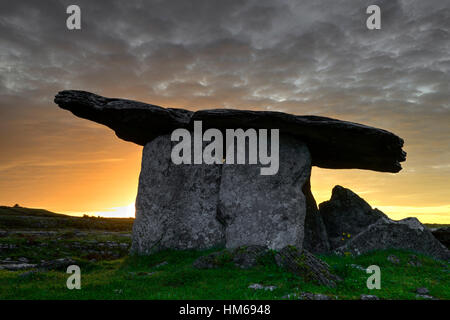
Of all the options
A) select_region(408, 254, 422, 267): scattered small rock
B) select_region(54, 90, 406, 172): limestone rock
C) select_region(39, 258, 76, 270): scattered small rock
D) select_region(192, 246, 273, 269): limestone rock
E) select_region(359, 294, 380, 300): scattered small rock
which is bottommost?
select_region(39, 258, 76, 270): scattered small rock

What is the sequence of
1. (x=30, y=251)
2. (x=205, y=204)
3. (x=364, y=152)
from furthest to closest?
(x=30, y=251) → (x=364, y=152) → (x=205, y=204)

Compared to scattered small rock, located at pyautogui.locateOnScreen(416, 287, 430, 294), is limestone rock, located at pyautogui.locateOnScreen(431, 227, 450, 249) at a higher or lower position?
higher

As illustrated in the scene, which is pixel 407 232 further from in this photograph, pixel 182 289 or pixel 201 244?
pixel 182 289

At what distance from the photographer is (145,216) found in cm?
2081

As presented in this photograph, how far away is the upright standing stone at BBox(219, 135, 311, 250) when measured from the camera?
1861cm

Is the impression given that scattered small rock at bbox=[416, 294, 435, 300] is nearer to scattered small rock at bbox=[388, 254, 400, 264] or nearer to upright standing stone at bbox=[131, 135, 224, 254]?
scattered small rock at bbox=[388, 254, 400, 264]

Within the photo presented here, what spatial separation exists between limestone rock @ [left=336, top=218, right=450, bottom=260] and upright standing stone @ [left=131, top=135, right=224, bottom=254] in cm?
738

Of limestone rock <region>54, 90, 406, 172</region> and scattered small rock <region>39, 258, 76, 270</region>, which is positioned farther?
limestone rock <region>54, 90, 406, 172</region>

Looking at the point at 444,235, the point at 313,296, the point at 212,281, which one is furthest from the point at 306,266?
the point at 444,235

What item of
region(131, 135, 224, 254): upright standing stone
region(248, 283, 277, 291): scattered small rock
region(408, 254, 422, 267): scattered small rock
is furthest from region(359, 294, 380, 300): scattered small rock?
region(131, 135, 224, 254): upright standing stone

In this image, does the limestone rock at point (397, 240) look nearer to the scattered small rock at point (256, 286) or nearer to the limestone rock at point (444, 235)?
the limestone rock at point (444, 235)

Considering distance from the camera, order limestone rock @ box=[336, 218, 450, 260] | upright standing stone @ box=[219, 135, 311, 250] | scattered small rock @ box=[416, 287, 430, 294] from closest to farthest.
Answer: scattered small rock @ box=[416, 287, 430, 294] < upright standing stone @ box=[219, 135, 311, 250] < limestone rock @ box=[336, 218, 450, 260]
